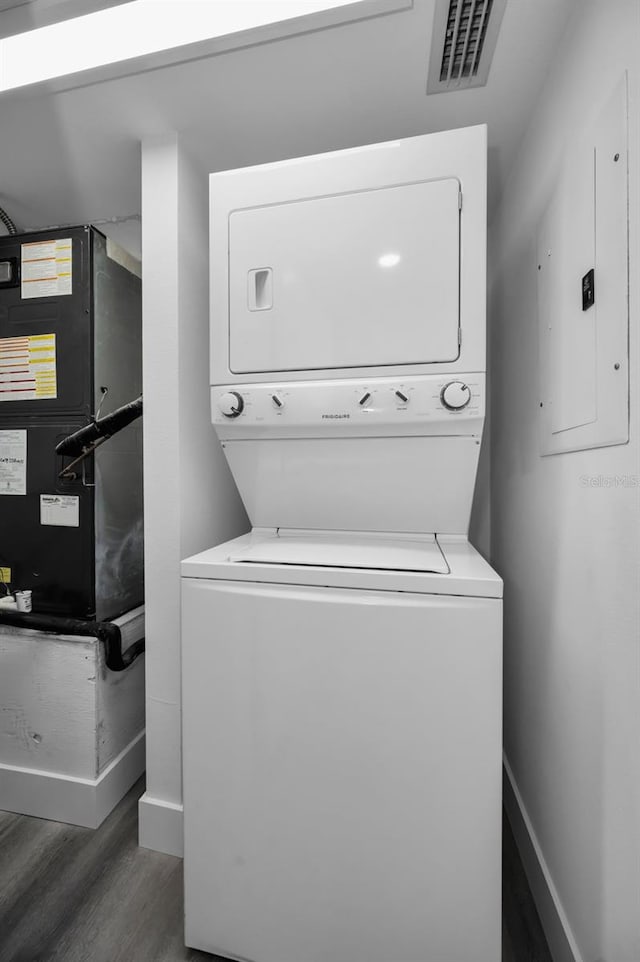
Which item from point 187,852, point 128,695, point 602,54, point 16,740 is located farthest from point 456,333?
point 16,740

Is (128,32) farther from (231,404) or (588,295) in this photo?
(588,295)

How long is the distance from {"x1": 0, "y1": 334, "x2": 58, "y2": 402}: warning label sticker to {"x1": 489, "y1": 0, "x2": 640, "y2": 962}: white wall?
1757 mm

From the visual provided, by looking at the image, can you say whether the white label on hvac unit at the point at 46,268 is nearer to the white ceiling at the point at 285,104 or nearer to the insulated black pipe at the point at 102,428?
the white ceiling at the point at 285,104

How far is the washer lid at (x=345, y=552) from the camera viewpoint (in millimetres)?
1104

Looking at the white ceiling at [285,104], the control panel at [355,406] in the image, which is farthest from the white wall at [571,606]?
the control panel at [355,406]

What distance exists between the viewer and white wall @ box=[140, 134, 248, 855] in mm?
1530

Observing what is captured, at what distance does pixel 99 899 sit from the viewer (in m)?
1.36

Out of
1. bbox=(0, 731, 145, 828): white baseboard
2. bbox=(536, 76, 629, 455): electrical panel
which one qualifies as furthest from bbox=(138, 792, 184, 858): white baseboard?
bbox=(536, 76, 629, 455): electrical panel

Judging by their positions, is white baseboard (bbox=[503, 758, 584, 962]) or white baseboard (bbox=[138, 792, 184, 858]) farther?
white baseboard (bbox=[138, 792, 184, 858])

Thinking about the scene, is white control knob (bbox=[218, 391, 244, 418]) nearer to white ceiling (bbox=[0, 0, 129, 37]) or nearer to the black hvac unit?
the black hvac unit

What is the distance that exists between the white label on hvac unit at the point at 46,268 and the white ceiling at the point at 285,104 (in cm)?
35

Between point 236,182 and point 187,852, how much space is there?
1.94 meters

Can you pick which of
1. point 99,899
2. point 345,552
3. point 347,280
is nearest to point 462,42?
point 347,280

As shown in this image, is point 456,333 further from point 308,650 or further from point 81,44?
point 81,44
